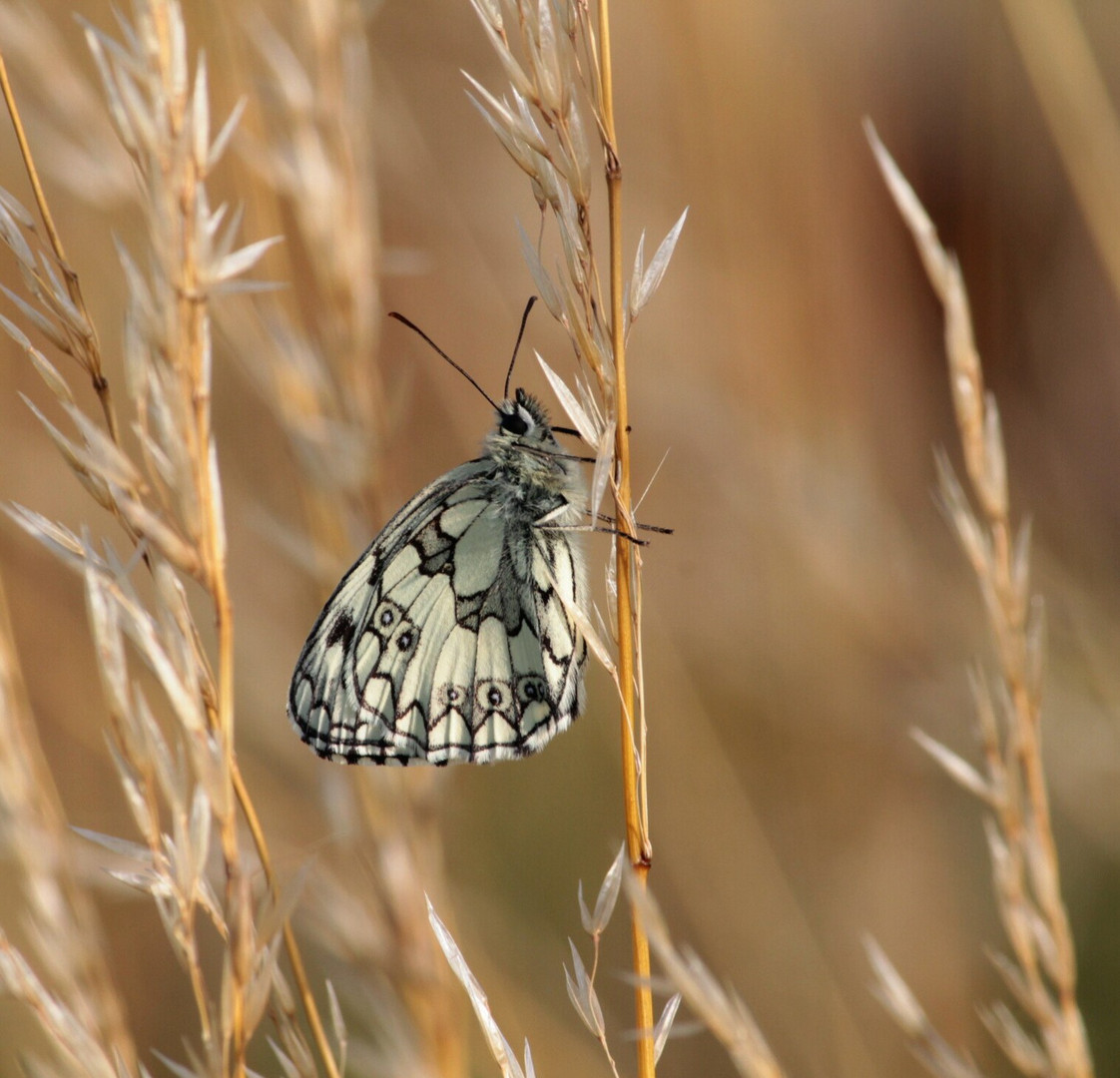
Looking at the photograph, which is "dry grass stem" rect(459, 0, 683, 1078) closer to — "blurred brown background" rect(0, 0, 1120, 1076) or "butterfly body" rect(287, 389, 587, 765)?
"butterfly body" rect(287, 389, 587, 765)

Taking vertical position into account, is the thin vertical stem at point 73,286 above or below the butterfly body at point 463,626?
above

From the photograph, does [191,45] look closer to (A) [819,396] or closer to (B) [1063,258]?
(A) [819,396]

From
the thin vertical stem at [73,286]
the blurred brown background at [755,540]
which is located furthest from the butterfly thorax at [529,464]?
the thin vertical stem at [73,286]

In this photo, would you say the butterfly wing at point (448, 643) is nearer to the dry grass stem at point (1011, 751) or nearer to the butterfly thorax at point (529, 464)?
the butterfly thorax at point (529, 464)

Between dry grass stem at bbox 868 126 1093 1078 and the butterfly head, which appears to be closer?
dry grass stem at bbox 868 126 1093 1078

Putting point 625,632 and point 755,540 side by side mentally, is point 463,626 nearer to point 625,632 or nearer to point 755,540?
point 625,632

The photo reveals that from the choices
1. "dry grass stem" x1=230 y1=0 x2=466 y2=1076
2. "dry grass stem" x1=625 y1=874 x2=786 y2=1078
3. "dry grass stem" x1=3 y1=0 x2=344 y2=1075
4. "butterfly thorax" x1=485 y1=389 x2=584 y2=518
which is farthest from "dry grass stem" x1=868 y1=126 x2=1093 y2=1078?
"butterfly thorax" x1=485 y1=389 x2=584 y2=518

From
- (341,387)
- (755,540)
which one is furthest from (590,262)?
(755,540)
